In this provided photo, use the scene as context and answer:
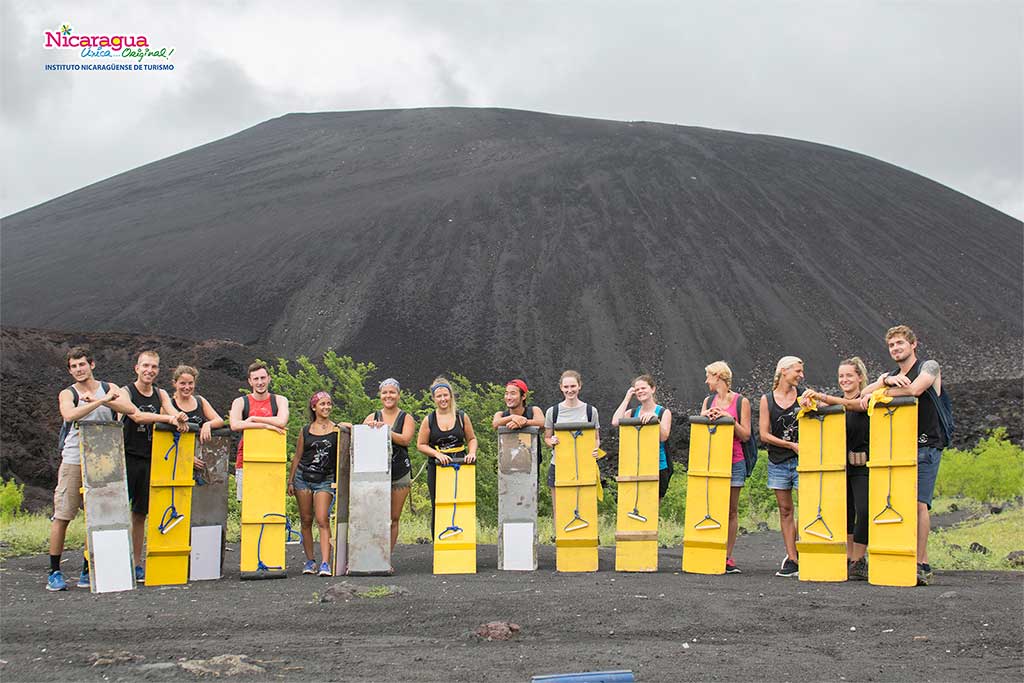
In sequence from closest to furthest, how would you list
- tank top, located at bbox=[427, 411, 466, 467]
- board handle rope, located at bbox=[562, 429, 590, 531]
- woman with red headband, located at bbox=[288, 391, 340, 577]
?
woman with red headband, located at bbox=[288, 391, 340, 577] < board handle rope, located at bbox=[562, 429, 590, 531] < tank top, located at bbox=[427, 411, 466, 467]

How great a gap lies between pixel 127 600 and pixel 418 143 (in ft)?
184

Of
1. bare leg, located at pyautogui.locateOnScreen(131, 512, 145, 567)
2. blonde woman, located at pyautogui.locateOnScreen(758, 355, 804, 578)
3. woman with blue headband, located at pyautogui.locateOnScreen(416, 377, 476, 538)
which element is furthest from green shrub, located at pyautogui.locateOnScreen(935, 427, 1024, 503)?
bare leg, located at pyautogui.locateOnScreen(131, 512, 145, 567)

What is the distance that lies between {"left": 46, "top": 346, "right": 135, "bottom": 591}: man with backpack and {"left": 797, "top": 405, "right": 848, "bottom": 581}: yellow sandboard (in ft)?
17.5

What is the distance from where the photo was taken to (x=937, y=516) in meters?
16.5

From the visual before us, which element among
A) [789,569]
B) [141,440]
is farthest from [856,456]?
[141,440]

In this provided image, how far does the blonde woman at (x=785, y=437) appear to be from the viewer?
8.45m

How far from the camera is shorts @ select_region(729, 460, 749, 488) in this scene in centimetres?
873

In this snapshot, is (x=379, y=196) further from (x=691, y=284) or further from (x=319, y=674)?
(x=319, y=674)

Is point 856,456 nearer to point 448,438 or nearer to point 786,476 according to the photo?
point 786,476

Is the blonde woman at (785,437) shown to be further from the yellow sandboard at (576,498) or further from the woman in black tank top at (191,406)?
the woman in black tank top at (191,406)

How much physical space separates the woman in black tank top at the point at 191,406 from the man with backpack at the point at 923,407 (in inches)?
213

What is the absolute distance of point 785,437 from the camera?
334 inches

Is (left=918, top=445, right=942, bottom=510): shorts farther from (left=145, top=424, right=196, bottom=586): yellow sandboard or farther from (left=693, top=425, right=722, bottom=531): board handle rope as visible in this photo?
(left=145, top=424, right=196, bottom=586): yellow sandboard

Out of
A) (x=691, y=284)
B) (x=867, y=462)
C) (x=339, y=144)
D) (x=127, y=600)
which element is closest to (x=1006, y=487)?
(x=867, y=462)
